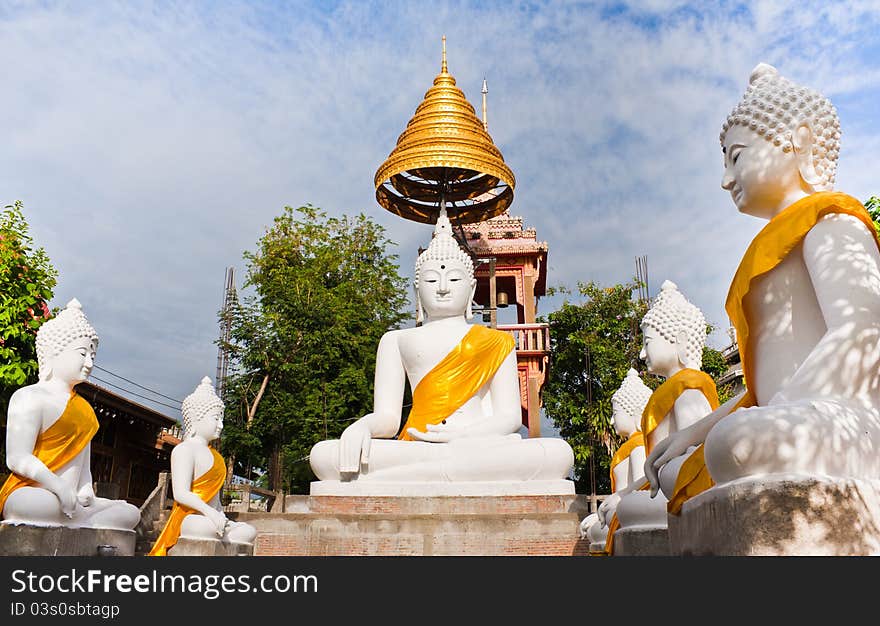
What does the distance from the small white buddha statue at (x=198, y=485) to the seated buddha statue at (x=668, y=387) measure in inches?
131

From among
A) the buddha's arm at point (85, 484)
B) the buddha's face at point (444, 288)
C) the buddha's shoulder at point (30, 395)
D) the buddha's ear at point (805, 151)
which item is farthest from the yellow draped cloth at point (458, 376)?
the buddha's ear at point (805, 151)

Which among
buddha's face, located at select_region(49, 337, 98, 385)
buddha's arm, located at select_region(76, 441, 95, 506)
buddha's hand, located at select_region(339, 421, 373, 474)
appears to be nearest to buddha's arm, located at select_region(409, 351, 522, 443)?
buddha's hand, located at select_region(339, 421, 373, 474)

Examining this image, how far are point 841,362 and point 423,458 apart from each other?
5401 millimetres

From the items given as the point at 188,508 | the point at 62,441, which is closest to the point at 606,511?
the point at 188,508

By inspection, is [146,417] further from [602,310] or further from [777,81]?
[777,81]

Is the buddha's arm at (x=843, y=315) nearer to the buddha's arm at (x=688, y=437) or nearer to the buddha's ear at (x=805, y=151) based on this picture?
the buddha's ear at (x=805, y=151)

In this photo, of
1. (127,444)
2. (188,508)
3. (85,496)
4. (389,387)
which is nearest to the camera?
(85,496)

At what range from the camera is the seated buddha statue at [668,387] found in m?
4.82

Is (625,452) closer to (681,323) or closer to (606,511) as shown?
(606,511)

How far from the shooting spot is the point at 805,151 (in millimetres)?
3154

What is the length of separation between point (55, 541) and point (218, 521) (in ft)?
5.06

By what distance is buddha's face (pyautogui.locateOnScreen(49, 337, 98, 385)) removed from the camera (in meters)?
6.08
